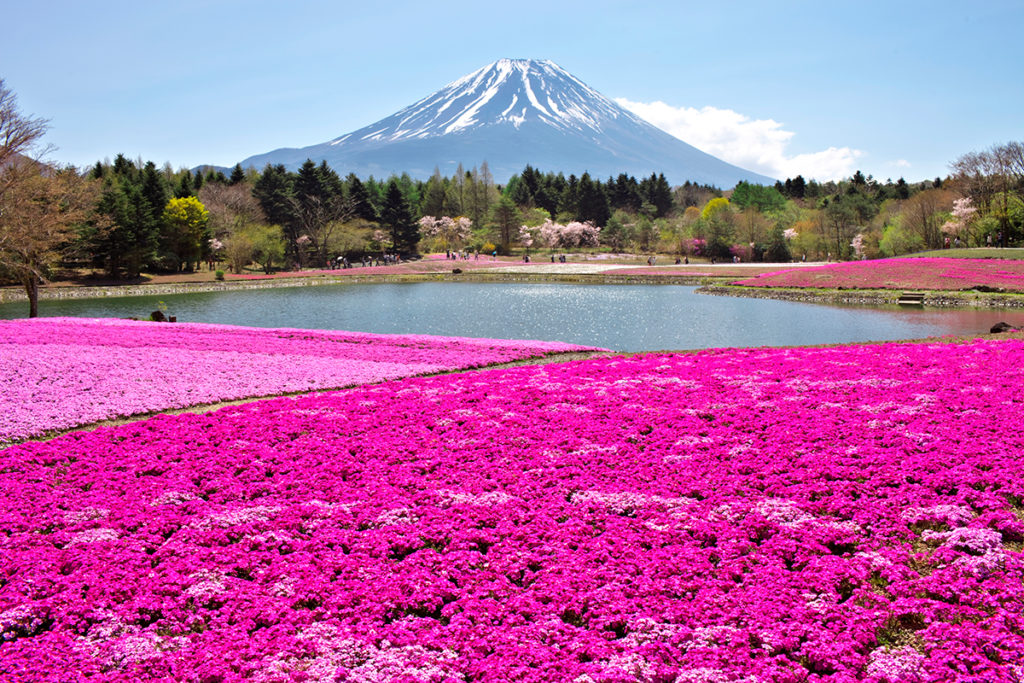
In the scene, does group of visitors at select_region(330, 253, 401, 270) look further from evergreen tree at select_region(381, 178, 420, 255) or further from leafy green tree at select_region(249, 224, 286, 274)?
leafy green tree at select_region(249, 224, 286, 274)

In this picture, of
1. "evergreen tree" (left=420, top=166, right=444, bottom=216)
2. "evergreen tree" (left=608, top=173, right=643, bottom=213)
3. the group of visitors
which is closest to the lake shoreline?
the group of visitors

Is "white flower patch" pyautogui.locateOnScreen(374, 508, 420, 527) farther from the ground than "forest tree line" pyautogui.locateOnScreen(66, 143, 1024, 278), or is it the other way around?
"forest tree line" pyautogui.locateOnScreen(66, 143, 1024, 278)

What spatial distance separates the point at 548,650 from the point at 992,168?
98.1m

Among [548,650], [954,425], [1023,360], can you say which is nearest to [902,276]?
[1023,360]

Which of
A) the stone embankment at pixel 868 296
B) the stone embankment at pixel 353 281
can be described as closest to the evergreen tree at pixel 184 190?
the stone embankment at pixel 353 281

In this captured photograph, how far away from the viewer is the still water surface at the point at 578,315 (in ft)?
102

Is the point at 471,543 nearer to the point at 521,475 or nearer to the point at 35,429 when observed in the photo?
the point at 521,475

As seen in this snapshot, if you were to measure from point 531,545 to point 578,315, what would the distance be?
109 feet

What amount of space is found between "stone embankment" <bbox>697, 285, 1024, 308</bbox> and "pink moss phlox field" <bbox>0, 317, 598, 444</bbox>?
102 ft

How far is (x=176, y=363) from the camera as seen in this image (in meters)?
19.5

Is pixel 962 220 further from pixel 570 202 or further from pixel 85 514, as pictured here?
pixel 85 514

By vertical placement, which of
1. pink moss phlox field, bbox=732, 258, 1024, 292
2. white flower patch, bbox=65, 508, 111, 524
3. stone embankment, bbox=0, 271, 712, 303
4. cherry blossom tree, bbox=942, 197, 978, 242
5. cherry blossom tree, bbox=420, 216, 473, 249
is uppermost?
cherry blossom tree, bbox=420, 216, 473, 249

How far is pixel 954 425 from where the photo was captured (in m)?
11.0

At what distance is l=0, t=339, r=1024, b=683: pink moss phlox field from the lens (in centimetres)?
564
